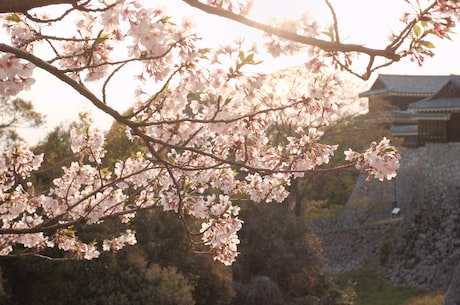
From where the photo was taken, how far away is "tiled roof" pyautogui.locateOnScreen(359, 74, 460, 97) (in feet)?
119

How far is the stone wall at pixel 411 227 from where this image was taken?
83.3 ft

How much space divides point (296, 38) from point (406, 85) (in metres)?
35.6

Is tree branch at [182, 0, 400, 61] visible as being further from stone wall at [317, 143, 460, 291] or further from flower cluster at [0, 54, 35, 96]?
stone wall at [317, 143, 460, 291]

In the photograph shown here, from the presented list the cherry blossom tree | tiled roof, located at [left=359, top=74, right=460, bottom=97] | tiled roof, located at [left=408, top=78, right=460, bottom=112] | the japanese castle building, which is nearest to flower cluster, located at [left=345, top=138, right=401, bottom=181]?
the cherry blossom tree

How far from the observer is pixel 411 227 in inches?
1071

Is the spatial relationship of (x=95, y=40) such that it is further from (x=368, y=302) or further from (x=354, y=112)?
(x=354, y=112)

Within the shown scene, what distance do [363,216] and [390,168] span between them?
1073 inches

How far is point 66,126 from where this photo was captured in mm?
23984

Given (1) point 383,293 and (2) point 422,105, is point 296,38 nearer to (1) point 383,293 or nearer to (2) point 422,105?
(1) point 383,293

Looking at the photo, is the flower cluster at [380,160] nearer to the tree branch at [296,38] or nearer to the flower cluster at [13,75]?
the tree branch at [296,38]

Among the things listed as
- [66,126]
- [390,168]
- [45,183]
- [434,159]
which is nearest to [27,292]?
[45,183]

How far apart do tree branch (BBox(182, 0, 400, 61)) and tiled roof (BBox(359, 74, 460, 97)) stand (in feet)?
108

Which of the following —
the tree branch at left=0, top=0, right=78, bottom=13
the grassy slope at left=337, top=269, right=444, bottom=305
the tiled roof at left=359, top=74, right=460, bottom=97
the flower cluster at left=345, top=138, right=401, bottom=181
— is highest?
the tiled roof at left=359, top=74, right=460, bottom=97

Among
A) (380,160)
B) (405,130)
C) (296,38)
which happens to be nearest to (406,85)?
(405,130)
